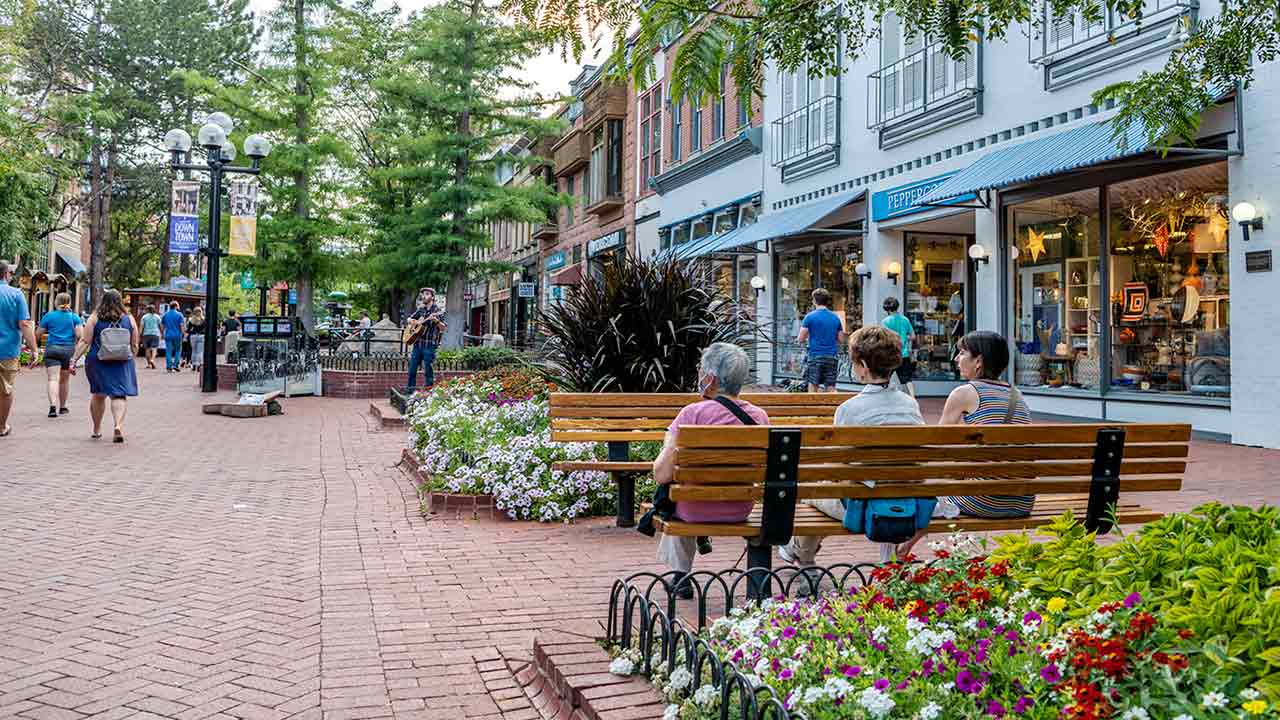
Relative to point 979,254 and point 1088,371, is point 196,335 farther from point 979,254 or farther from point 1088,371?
point 1088,371

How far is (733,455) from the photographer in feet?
13.7

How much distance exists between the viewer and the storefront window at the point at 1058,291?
45.3ft

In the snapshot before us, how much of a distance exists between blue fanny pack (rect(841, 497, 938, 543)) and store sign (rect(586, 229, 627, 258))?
27863mm

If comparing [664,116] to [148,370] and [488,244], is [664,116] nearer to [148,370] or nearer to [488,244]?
[488,244]

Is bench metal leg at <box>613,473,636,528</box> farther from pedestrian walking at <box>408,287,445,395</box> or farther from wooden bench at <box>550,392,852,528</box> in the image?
pedestrian walking at <box>408,287,445,395</box>

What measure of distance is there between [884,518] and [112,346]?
999cm

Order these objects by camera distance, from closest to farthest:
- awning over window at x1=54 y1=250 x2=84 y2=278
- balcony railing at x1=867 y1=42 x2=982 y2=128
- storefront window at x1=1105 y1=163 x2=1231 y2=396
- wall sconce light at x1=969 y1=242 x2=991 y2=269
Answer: storefront window at x1=1105 y1=163 x2=1231 y2=396 < wall sconce light at x1=969 y1=242 x2=991 y2=269 < balcony railing at x1=867 y1=42 x2=982 y2=128 < awning over window at x1=54 y1=250 x2=84 y2=278

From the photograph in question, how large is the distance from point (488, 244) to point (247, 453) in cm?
1766

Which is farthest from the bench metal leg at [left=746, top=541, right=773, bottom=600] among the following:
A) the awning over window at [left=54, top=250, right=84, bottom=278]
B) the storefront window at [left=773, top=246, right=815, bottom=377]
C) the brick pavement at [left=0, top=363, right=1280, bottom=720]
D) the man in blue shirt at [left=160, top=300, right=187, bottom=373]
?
the awning over window at [left=54, top=250, right=84, bottom=278]

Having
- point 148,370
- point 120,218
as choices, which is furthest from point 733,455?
point 120,218

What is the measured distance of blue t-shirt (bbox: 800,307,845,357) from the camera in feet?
48.4

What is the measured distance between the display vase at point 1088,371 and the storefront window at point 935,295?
4.21m

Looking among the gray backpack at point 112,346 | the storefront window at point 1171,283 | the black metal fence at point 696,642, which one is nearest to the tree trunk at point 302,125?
the gray backpack at point 112,346

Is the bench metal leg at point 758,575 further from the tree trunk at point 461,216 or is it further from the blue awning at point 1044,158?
the tree trunk at point 461,216
